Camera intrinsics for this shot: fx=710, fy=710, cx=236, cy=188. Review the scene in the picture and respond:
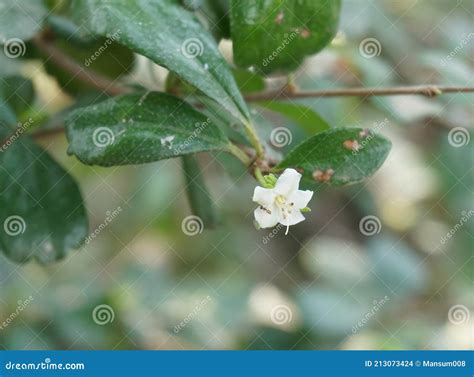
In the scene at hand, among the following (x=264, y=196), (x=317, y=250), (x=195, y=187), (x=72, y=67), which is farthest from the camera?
(x=317, y=250)

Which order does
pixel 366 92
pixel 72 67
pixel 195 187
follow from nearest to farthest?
1. pixel 366 92
2. pixel 195 187
3. pixel 72 67

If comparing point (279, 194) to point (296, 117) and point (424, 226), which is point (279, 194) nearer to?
point (296, 117)

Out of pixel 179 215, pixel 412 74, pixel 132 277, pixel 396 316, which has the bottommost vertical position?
pixel 132 277

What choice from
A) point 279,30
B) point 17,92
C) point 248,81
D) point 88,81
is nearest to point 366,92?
point 279,30

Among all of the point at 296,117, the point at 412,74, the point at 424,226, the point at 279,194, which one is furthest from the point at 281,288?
the point at 279,194

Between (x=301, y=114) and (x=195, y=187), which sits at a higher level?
(x=301, y=114)

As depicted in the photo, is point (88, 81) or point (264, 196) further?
point (88, 81)

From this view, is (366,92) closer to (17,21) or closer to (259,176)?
(259,176)
